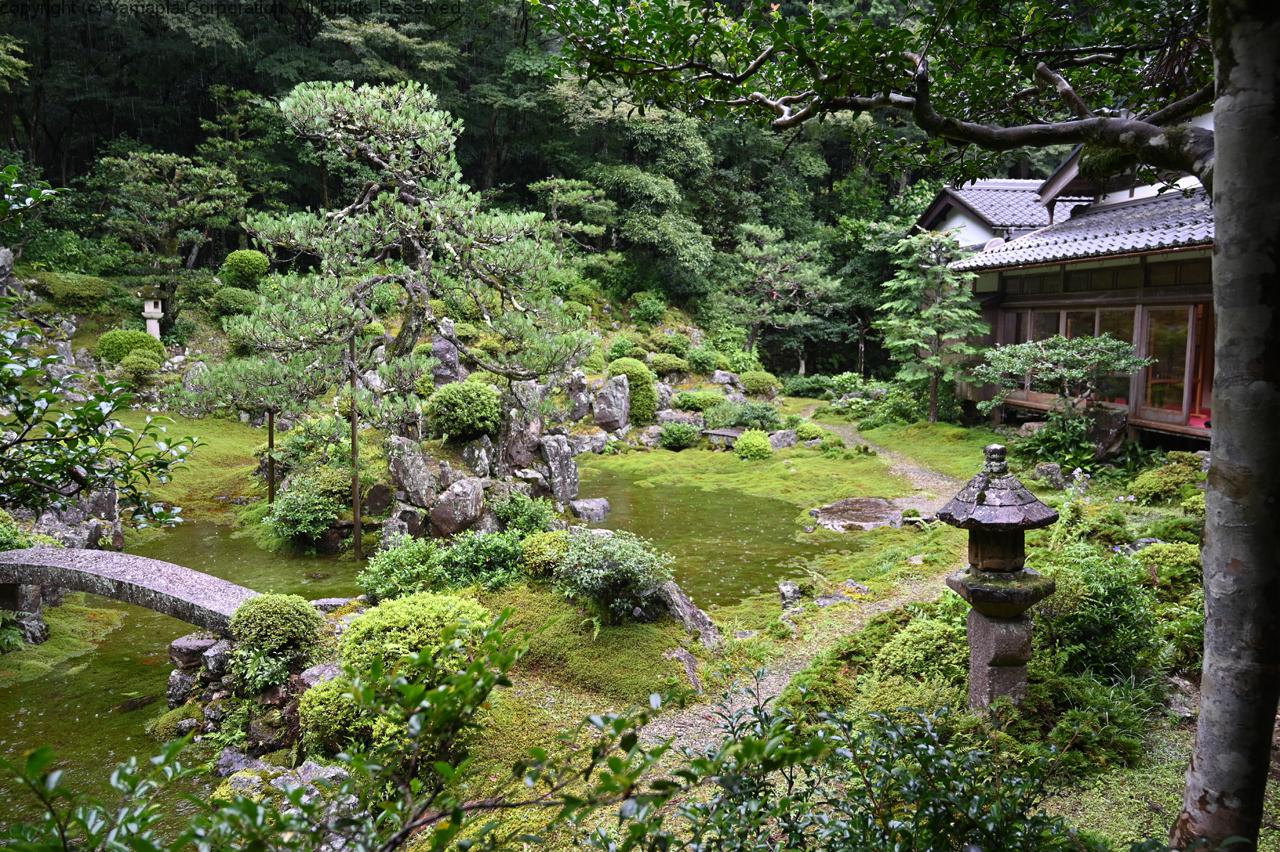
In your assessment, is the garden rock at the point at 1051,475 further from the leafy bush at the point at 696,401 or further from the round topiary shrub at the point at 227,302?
the round topiary shrub at the point at 227,302

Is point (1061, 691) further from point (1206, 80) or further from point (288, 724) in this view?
point (288, 724)

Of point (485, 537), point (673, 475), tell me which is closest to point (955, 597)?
point (485, 537)

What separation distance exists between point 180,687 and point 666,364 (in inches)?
644

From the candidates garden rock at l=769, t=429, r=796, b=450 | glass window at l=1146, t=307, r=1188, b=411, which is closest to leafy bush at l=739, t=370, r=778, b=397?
garden rock at l=769, t=429, r=796, b=450

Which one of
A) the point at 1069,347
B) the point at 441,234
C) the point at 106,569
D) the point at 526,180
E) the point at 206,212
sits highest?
the point at 526,180

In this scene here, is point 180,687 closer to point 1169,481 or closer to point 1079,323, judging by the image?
point 1169,481

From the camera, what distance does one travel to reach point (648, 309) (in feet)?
78.9

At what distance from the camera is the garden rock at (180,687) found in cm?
585

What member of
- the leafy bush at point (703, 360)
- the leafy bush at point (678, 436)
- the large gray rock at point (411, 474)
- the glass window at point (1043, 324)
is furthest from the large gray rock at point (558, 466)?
the leafy bush at point (703, 360)

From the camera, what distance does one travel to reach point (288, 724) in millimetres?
5207

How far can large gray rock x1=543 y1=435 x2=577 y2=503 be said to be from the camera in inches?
439

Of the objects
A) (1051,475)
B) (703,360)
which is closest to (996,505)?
(1051,475)

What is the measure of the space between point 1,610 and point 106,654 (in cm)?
124

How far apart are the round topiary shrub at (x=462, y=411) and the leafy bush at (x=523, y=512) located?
4.74ft
